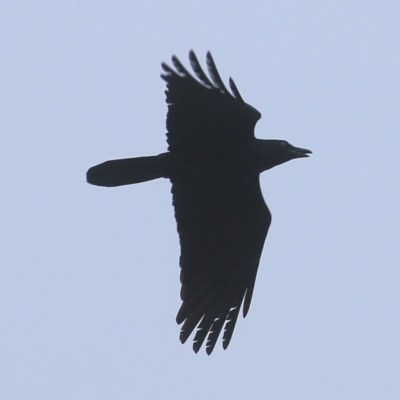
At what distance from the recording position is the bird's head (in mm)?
9398

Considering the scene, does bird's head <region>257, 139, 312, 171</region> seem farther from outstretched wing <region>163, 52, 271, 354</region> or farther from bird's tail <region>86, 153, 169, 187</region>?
bird's tail <region>86, 153, 169, 187</region>

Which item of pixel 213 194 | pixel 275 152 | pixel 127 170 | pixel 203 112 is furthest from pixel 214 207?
pixel 203 112

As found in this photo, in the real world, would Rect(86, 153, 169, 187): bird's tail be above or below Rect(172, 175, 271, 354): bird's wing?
above

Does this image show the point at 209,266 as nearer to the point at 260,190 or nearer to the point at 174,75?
the point at 260,190

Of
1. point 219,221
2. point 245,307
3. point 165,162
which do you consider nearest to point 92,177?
point 165,162

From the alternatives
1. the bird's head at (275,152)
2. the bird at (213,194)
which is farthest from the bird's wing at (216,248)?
the bird's head at (275,152)

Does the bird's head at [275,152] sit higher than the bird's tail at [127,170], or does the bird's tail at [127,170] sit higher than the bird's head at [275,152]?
the bird's tail at [127,170]

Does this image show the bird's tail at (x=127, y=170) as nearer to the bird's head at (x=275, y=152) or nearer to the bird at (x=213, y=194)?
the bird at (x=213, y=194)

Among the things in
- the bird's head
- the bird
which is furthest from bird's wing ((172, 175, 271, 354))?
the bird's head

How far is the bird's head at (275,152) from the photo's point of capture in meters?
9.40

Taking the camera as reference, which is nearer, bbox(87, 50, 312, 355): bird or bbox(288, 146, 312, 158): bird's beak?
bbox(87, 50, 312, 355): bird

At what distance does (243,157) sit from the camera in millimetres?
9375

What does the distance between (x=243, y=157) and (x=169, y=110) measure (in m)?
0.96

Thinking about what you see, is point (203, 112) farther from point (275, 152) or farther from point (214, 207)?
point (214, 207)
